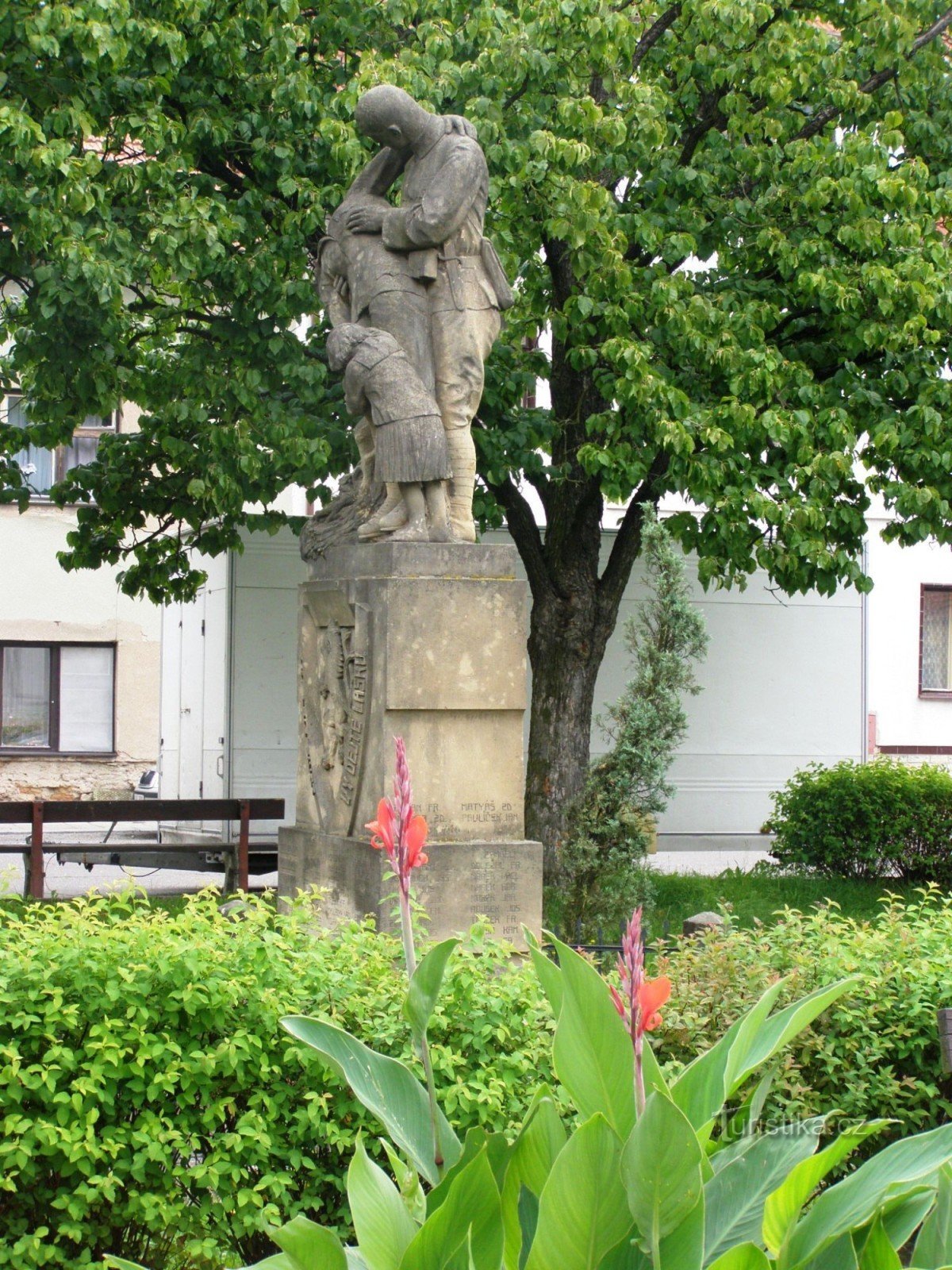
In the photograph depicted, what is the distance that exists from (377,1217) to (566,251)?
10649 mm

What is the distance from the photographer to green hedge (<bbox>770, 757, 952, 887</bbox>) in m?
14.9

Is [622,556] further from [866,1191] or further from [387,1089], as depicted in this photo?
[866,1191]

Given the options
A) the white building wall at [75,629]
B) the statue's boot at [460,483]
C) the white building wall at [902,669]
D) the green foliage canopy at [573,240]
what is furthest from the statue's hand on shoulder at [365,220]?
the white building wall at [902,669]

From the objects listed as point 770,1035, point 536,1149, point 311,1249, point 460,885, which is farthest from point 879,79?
point 311,1249

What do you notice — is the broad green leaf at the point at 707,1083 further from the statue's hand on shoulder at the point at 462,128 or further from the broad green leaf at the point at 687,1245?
the statue's hand on shoulder at the point at 462,128

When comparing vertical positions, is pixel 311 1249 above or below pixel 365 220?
below

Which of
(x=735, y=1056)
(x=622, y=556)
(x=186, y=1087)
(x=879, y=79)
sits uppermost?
(x=879, y=79)

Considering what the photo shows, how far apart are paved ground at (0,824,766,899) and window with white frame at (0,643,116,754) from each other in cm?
266

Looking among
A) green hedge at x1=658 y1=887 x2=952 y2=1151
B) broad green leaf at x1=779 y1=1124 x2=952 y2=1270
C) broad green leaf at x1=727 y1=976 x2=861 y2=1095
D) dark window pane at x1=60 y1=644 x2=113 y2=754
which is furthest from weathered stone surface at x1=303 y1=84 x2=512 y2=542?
dark window pane at x1=60 y1=644 x2=113 y2=754

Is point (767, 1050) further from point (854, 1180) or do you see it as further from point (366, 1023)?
point (366, 1023)

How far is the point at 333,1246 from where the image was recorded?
6.60 feet

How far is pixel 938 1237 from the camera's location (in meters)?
2.12

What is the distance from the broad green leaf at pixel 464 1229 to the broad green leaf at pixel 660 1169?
0.18m

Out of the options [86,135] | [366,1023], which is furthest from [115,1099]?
[86,135]
